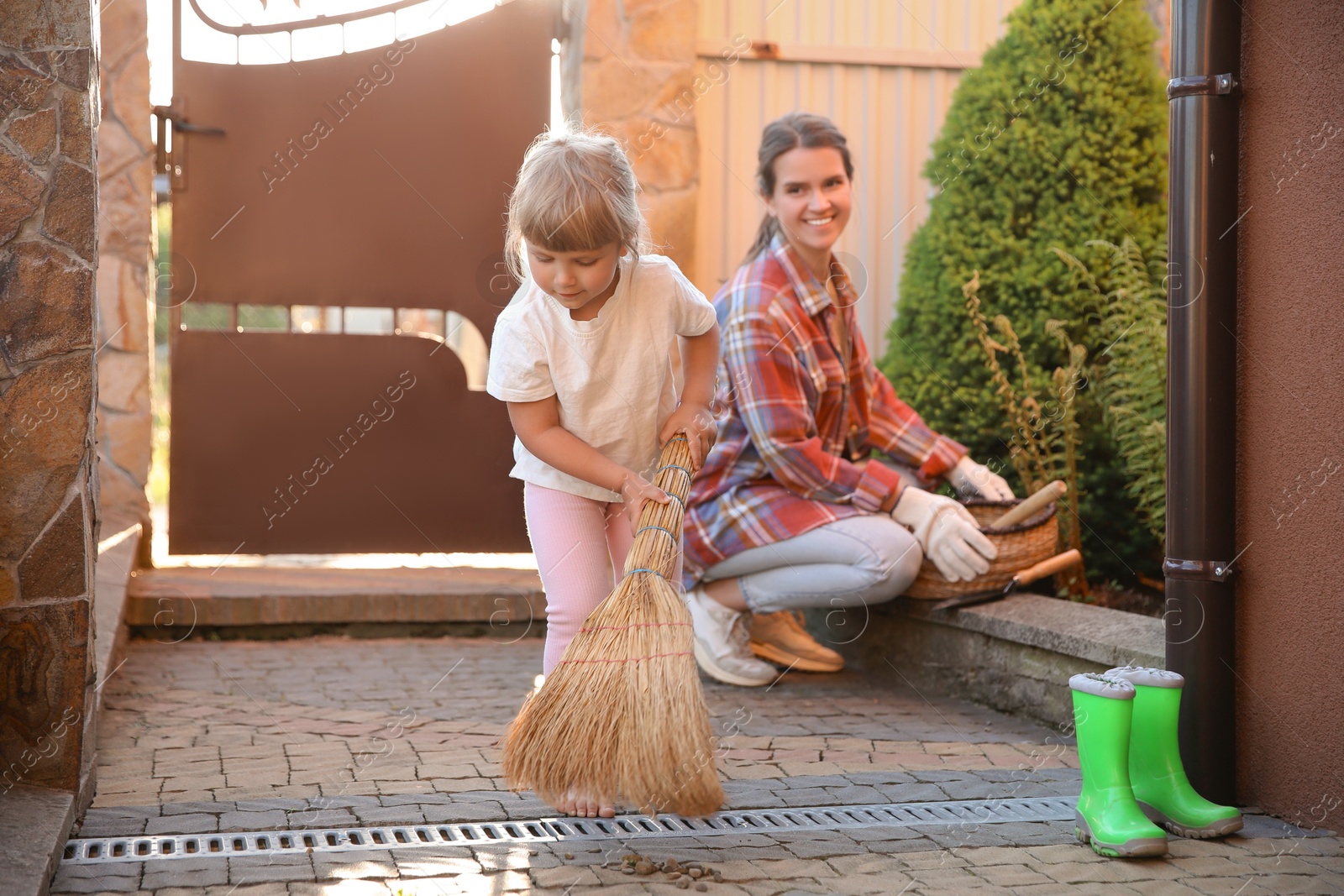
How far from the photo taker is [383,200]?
530 centimetres

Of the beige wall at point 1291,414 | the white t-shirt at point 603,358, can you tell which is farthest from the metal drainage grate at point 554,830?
the white t-shirt at point 603,358

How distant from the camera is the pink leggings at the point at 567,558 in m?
Result: 2.85

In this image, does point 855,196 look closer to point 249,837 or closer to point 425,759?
point 425,759

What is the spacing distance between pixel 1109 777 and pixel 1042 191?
2.91 meters

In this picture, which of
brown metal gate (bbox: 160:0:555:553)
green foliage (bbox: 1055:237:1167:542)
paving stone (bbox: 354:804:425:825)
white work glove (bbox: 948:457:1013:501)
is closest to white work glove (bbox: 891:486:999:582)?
white work glove (bbox: 948:457:1013:501)

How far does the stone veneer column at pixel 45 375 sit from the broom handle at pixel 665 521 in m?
1.14

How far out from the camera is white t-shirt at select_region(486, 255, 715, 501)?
2838 millimetres

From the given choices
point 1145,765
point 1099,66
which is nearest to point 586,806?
point 1145,765

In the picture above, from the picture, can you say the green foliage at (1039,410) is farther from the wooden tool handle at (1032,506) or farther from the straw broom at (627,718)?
the straw broom at (627,718)

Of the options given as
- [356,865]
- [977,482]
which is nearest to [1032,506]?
[977,482]

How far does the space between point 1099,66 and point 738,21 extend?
4.87 feet

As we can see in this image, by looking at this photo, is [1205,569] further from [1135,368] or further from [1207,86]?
[1135,368]

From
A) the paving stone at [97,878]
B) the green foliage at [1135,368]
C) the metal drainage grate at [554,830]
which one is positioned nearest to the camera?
the paving stone at [97,878]

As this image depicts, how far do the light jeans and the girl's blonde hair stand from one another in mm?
1469
